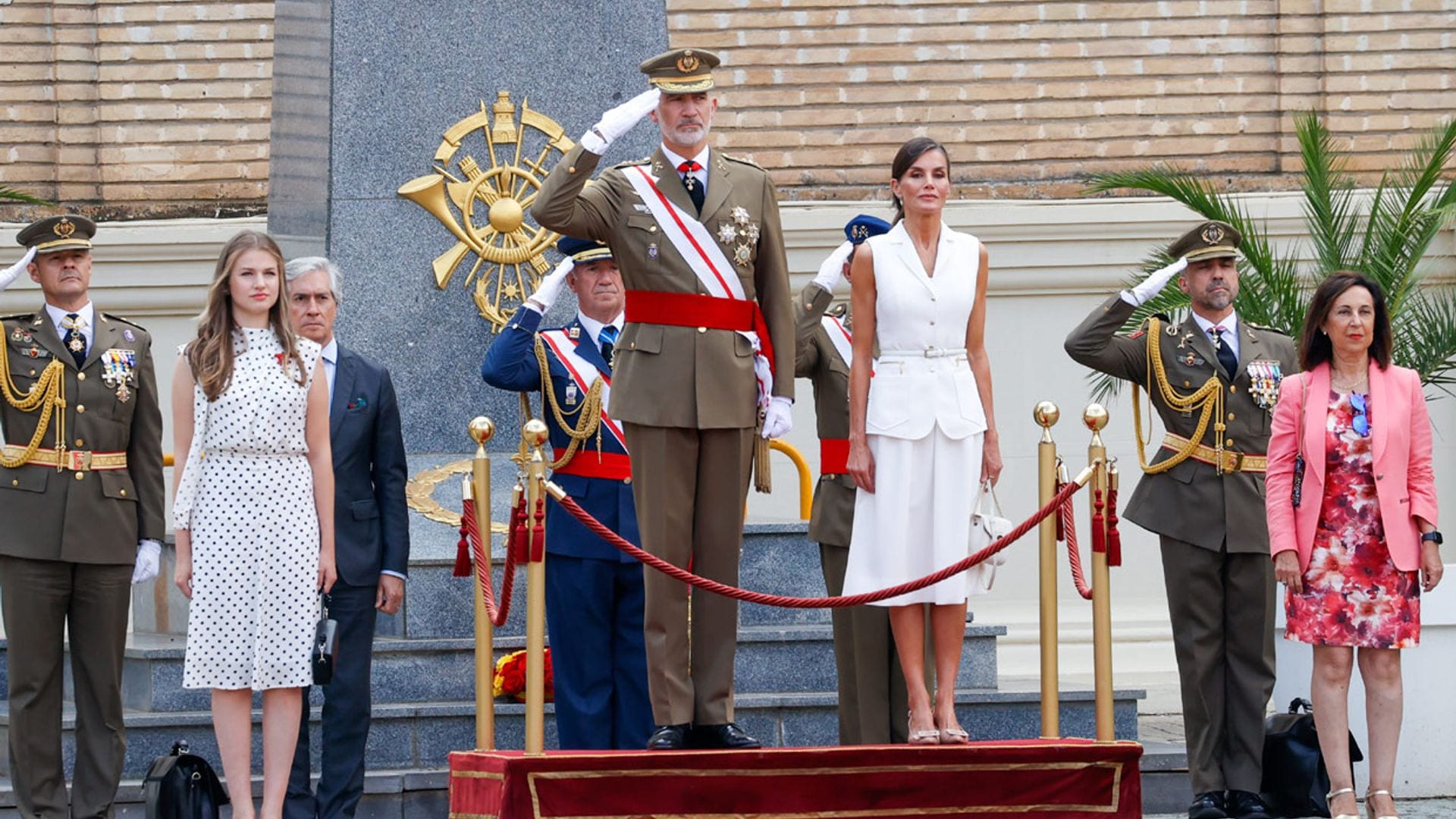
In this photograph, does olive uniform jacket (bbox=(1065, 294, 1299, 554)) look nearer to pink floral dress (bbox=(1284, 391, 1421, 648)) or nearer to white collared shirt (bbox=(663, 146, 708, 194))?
pink floral dress (bbox=(1284, 391, 1421, 648))

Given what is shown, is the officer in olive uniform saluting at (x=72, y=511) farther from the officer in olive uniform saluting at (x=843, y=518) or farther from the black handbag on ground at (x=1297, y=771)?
the black handbag on ground at (x=1297, y=771)

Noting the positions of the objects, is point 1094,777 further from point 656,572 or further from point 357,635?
point 357,635

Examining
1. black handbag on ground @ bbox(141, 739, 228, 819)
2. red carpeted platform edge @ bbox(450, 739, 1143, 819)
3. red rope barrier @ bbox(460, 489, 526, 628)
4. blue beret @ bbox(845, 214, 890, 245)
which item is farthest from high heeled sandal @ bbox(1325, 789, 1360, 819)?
black handbag on ground @ bbox(141, 739, 228, 819)

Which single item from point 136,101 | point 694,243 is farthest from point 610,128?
point 136,101

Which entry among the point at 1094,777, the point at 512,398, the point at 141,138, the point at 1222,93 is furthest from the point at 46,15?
the point at 1094,777

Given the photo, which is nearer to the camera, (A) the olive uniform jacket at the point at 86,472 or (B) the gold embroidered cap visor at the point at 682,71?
(B) the gold embroidered cap visor at the point at 682,71

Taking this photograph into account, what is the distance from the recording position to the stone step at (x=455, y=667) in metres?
8.26

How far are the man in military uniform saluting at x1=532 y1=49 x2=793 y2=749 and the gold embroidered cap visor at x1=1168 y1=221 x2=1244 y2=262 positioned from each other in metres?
1.89

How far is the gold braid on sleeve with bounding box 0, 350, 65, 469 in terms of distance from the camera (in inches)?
304

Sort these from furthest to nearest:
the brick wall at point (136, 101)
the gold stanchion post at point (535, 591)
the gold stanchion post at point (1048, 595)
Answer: the brick wall at point (136, 101) < the gold stanchion post at point (1048, 595) < the gold stanchion post at point (535, 591)

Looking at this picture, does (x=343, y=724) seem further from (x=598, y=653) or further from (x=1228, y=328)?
(x=1228, y=328)

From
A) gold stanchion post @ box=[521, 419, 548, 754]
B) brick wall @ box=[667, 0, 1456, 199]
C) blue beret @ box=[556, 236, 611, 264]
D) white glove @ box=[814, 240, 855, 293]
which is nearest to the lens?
gold stanchion post @ box=[521, 419, 548, 754]

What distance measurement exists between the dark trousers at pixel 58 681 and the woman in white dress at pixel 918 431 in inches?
97.6

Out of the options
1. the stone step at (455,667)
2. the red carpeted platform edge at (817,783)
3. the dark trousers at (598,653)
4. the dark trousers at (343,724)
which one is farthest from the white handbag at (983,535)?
the dark trousers at (343,724)
